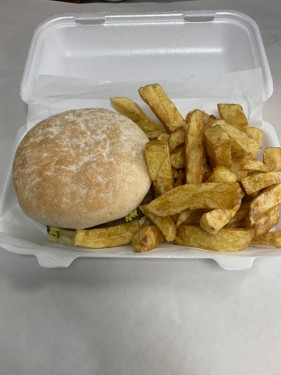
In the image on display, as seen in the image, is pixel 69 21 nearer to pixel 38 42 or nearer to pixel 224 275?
pixel 38 42

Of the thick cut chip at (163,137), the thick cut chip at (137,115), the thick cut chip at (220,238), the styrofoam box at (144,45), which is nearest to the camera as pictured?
the thick cut chip at (220,238)

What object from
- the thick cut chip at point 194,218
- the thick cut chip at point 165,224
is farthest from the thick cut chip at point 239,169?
the thick cut chip at point 165,224

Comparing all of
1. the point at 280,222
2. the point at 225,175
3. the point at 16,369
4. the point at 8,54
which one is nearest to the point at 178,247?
the point at 225,175

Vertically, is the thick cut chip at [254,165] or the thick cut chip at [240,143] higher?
the thick cut chip at [240,143]

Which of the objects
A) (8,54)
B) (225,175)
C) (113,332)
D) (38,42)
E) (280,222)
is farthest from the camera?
(8,54)

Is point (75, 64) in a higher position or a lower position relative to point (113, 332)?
Result: higher

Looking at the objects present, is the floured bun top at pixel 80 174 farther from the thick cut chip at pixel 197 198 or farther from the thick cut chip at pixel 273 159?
the thick cut chip at pixel 273 159

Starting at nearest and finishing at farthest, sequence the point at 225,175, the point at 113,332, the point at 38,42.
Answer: the point at 225,175 < the point at 113,332 < the point at 38,42
